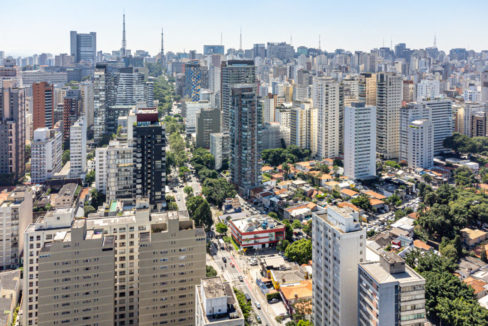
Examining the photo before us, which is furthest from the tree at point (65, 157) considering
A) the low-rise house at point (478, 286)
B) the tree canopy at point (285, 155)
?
the low-rise house at point (478, 286)

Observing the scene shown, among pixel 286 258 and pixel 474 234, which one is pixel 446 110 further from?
pixel 286 258

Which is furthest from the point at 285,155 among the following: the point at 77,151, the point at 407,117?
the point at 77,151

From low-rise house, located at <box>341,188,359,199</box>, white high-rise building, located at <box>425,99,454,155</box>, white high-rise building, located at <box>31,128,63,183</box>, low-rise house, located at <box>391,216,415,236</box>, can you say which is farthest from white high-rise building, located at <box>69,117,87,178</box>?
white high-rise building, located at <box>425,99,454,155</box>

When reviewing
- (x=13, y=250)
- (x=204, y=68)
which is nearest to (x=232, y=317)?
(x=13, y=250)

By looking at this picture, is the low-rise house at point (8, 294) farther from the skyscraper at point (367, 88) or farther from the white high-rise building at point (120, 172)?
the skyscraper at point (367, 88)

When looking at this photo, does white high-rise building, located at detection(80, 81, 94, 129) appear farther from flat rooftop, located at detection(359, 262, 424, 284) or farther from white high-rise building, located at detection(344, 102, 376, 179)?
flat rooftop, located at detection(359, 262, 424, 284)

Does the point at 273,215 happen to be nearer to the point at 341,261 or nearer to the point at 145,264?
the point at 145,264
